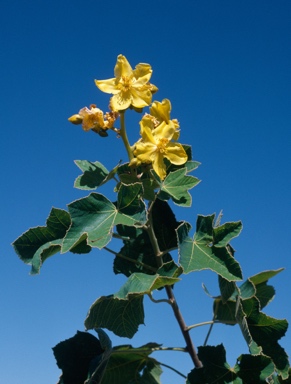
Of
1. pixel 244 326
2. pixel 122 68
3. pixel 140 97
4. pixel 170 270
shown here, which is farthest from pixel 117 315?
pixel 122 68

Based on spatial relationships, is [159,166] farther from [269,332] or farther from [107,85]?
[269,332]

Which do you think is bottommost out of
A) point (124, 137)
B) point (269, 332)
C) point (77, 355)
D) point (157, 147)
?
point (269, 332)

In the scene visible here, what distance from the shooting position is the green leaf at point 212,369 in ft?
9.50

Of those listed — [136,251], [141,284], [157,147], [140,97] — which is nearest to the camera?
[141,284]

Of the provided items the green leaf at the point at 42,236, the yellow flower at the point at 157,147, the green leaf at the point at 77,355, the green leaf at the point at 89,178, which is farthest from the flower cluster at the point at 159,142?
the green leaf at the point at 77,355

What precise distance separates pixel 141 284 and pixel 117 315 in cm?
34

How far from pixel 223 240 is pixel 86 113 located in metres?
0.90

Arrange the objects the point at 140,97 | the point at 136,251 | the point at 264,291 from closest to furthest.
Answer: the point at 140,97, the point at 136,251, the point at 264,291

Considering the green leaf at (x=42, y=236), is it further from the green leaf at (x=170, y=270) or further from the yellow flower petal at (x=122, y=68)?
the yellow flower petal at (x=122, y=68)

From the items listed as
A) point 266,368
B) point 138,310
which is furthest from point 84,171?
point 266,368

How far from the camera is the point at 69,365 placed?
3168 millimetres

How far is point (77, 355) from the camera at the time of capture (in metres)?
3.20

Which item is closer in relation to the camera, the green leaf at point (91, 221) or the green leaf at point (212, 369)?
the green leaf at point (91, 221)

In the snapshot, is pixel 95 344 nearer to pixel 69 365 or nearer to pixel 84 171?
pixel 69 365
